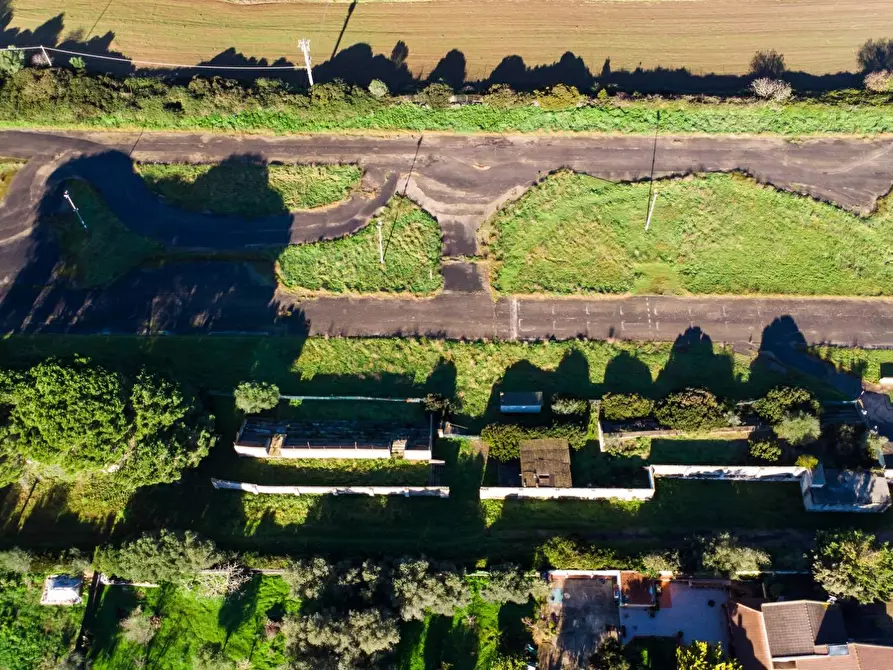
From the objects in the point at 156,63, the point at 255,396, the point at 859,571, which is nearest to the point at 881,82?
the point at 859,571

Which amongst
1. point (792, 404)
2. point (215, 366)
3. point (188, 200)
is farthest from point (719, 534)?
point (188, 200)

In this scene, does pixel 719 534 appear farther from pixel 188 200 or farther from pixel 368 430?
pixel 188 200

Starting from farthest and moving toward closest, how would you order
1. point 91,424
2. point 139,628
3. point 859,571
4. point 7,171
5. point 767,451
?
point 7,171
point 767,451
point 139,628
point 91,424
point 859,571

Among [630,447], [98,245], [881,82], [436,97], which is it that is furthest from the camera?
[881,82]

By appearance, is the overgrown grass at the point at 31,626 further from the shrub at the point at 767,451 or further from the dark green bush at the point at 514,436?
the shrub at the point at 767,451

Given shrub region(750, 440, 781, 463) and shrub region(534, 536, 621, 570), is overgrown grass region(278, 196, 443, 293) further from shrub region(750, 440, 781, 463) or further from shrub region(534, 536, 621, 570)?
shrub region(750, 440, 781, 463)

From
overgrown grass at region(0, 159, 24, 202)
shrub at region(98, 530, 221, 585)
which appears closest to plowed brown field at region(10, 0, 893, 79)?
overgrown grass at region(0, 159, 24, 202)

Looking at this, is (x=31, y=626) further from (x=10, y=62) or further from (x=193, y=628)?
(x=10, y=62)

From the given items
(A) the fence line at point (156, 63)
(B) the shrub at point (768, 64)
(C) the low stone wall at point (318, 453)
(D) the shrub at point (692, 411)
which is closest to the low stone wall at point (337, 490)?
(C) the low stone wall at point (318, 453)
